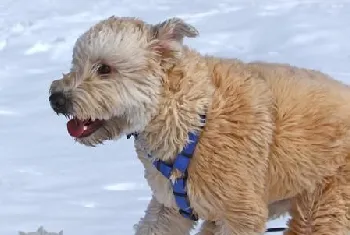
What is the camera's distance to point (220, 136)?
204 inches

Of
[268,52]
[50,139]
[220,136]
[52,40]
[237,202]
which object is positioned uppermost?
[52,40]

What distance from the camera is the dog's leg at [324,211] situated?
5.43 meters

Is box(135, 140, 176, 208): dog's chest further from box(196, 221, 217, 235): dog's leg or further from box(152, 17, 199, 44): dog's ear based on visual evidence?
box(152, 17, 199, 44): dog's ear

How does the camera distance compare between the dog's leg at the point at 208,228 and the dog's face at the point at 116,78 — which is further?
the dog's leg at the point at 208,228

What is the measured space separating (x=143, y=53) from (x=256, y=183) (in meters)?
0.91

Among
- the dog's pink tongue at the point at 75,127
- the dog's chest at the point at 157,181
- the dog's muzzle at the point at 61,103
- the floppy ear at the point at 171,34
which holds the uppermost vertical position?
the floppy ear at the point at 171,34

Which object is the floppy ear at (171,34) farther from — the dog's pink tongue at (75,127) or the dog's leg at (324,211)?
the dog's leg at (324,211)

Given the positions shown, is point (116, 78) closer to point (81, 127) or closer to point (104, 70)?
point (104, 70)

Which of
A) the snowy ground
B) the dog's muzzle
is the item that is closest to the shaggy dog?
the dog's muzzle

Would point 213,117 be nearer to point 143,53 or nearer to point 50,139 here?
point 143,53

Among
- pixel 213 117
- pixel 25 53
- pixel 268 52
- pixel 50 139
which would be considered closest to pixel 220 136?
A: pixel 213 117

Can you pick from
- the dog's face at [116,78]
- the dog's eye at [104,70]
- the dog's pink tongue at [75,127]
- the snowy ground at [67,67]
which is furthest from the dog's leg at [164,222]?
the snowy ground at [67,67]

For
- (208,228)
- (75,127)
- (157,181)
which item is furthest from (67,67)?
(75,127)

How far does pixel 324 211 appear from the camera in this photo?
545 centimetres
